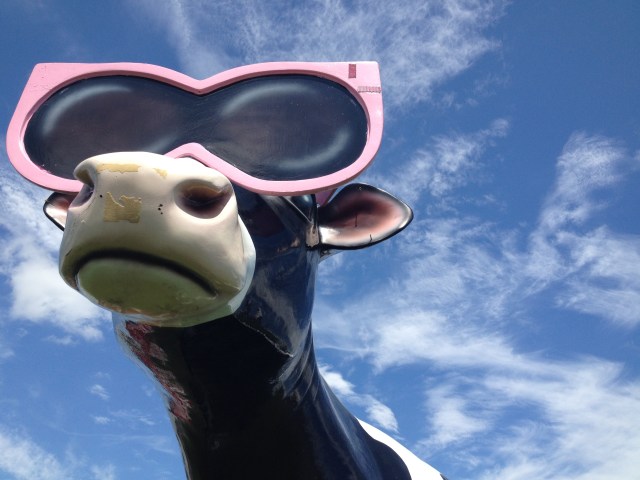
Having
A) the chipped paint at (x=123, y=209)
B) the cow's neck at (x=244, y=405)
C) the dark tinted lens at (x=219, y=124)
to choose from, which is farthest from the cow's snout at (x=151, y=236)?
the dark tinted lens at (x=219, y=124)

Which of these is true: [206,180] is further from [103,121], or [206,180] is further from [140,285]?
[103,121]

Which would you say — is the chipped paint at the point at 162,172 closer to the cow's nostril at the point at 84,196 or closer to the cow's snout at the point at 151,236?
the cow's snout at the point at 151,236

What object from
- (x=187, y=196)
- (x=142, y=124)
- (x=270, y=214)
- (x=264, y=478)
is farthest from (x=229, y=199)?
(x=264, y=478)

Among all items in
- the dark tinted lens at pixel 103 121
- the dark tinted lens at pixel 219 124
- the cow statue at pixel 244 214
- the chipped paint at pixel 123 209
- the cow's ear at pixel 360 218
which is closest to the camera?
the chipped paint at pixel 123 209

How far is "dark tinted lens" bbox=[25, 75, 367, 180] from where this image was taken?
7.95ft

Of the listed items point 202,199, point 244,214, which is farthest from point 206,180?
point 244,214

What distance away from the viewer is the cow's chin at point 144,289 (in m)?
1.68

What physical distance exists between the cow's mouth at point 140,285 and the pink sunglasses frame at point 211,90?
1.89ft

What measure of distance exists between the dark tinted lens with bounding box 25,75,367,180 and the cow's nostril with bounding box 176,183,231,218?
0.59 meters

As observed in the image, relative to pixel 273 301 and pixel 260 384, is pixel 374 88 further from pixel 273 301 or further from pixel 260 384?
pixel 260 384

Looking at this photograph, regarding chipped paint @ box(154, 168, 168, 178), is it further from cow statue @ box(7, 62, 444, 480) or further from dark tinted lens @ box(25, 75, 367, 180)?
dark tinted lens @ box(25, 75, 367, 180)

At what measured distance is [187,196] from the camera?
1718 millimetres

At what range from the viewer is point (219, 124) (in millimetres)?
2504

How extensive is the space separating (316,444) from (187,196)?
144 centimetres
